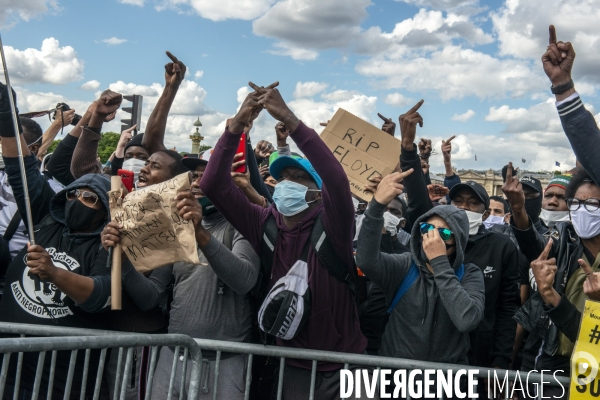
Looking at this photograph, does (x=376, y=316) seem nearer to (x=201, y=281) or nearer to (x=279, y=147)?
(x=201, y=281)

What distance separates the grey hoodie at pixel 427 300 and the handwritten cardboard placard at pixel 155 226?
3.44ft

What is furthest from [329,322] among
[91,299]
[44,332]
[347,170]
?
[44,332]

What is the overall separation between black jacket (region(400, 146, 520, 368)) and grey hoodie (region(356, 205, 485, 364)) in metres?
0.66

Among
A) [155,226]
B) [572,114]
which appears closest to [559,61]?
[572,114]

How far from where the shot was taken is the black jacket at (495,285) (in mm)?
4242

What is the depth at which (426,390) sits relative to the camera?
3.28 m

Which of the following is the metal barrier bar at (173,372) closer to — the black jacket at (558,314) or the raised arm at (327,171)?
the raised arm at (327,171)

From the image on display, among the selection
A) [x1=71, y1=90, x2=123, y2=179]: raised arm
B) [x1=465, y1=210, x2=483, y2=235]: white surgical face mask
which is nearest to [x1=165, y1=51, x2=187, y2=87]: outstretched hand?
[x1=71, y1=90, x2=123, y2=179]: raised arm

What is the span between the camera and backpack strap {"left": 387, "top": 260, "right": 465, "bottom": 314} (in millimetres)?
3576

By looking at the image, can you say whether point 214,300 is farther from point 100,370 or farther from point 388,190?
point 388,190

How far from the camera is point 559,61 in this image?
3.12m

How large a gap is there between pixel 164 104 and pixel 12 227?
4.71 ft

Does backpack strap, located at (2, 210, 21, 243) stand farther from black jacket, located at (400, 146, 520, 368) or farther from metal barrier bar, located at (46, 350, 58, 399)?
black jacket, located at (400, 146, 520, 368)

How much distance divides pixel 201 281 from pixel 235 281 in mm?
315
